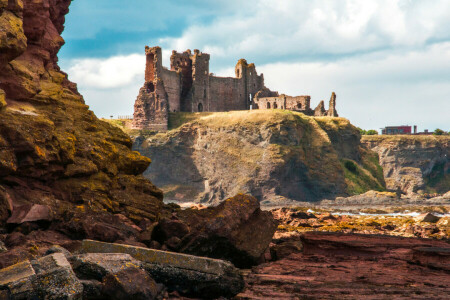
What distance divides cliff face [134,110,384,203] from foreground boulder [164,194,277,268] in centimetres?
7410

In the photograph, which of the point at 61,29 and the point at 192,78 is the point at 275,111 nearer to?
the point at 192,78

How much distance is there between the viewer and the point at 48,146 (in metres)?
14.8

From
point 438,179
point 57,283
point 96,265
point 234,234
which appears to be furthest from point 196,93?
point 57,283

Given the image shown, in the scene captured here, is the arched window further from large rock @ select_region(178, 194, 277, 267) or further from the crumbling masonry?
large rock @ select_region(178, 194, 277, 267)

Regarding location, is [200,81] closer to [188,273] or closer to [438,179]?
[438,179]

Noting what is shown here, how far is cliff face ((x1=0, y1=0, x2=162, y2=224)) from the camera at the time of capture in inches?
541

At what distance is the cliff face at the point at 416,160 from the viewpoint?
12950 cm

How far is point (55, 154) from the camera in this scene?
14.8 meters

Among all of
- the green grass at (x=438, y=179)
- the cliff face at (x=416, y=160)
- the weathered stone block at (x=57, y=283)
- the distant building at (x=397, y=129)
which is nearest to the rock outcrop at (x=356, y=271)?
the weathered stone block at (x=57, y=283)

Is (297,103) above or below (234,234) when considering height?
above

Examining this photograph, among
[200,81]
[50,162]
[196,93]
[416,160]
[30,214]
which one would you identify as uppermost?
[200,81]

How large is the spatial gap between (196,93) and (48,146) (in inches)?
3461

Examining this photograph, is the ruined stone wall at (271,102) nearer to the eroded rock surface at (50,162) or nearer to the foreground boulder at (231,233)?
the eroded rock surface at (50,162)

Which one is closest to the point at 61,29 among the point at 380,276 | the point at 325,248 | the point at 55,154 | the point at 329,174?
Result: the point at 55,154
